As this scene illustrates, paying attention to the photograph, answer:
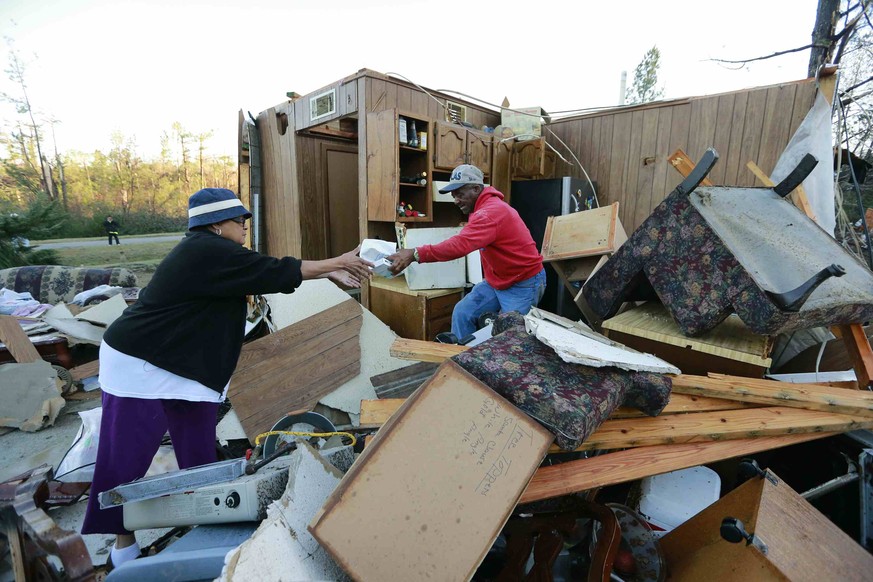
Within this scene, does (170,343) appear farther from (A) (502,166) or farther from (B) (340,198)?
(A) (502,166)

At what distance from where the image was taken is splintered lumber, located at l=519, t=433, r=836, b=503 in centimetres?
137

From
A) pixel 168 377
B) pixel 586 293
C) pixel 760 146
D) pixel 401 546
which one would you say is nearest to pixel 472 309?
pixel 586 293

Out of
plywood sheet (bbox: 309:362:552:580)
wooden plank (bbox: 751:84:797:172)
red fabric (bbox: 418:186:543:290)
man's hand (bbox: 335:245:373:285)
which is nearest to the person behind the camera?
plywood sheet (bbox: 309:362:552:580)

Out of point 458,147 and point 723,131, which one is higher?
point 723,131

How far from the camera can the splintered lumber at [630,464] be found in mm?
1373

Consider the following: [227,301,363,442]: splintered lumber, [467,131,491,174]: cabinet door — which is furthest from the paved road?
[467,131,491,174]: cabinet door

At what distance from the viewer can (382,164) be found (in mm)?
3873

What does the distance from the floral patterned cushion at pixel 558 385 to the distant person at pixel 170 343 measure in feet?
3.29

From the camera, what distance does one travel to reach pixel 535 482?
1.37m

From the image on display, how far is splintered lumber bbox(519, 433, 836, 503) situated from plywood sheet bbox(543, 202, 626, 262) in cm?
160

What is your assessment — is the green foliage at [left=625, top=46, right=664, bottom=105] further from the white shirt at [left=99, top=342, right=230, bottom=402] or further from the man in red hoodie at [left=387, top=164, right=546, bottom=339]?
the white shirt at [left=99, top=342, right=230, bottom=402]

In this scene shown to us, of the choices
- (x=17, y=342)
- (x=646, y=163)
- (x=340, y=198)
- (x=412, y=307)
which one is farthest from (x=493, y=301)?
(x=17, y=342)

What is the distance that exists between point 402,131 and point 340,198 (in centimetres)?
196

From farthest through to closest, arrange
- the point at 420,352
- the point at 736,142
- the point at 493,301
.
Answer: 1. the point at 736,142
2. the point at 493,301
3. the point at 420,352
